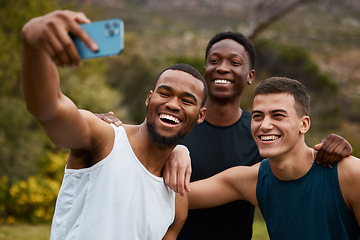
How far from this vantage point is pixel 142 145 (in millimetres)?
3023

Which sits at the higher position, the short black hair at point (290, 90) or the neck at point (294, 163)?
the short black hair at point (290, 90)

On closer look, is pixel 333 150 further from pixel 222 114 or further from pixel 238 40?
pixel 238 40

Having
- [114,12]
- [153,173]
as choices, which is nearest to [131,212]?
[153,173]

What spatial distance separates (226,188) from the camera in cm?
374

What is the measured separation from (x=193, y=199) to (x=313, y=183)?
1.02 meters

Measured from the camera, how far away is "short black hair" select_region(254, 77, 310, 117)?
3451mm

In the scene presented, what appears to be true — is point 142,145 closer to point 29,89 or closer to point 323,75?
point 29,89

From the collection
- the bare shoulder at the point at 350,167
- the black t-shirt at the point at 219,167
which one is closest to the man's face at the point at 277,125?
the bare shoulder at the point at 350,167

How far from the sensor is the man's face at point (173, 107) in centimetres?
298

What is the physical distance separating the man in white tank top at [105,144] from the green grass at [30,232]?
304 inches

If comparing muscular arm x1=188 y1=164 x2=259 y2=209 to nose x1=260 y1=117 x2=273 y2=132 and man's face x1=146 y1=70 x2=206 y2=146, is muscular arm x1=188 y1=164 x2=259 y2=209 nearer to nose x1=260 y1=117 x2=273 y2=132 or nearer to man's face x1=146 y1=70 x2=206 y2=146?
nose x1=260 y1=117 x2=273 y2=132

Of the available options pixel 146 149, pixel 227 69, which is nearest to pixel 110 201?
pixel 146 149

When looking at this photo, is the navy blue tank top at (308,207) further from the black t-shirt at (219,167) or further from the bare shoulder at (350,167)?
the black t-shirt at (219,167)

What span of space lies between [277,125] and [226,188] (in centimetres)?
79
